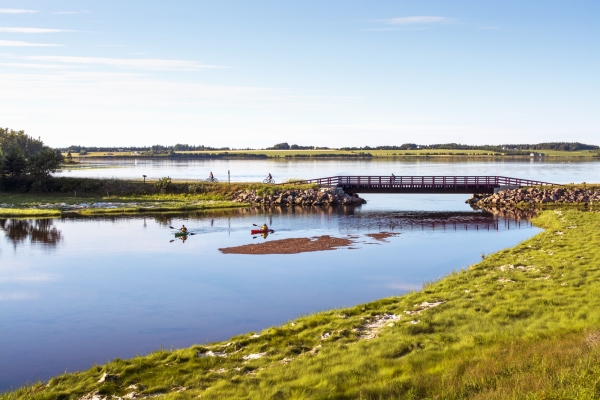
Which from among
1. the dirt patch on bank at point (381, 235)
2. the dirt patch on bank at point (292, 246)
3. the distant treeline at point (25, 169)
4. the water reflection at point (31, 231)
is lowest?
the dirt patch on bank at point (381, 235)

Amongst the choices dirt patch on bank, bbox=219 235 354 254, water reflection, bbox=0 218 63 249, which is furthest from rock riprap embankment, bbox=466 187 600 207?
water reflection, bbox=0 218 63 249

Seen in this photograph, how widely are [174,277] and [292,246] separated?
12.5m

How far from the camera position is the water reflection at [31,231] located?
150 ft

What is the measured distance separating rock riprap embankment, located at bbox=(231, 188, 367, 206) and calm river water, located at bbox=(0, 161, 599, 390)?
14919 millimetres

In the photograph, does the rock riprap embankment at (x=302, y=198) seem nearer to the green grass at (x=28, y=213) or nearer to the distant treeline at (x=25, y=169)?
the green grass at (x=28, y=213)

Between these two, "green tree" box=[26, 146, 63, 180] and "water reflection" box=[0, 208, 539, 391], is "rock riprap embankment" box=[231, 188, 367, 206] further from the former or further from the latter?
"green tree" box=[26, 146, 63, 180]

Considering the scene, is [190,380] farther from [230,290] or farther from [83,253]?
[83,253]

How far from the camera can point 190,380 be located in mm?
15219

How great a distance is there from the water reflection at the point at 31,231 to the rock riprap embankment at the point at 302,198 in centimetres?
2686

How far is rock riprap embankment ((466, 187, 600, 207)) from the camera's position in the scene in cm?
7100

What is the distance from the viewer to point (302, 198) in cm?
7544

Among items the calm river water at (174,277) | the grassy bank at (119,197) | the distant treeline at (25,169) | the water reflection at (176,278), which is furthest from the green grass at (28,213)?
the distant treeline at (25,169)

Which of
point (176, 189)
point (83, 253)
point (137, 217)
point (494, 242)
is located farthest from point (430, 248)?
point (176, 189)

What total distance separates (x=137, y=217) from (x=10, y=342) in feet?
134
